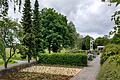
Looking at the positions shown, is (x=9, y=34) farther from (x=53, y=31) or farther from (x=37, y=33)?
(x=53, y=31)

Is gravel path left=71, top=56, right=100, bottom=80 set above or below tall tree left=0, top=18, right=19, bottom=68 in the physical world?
below

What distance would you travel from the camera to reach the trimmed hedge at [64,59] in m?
27.0

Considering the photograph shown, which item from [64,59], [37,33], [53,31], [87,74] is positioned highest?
[53,31]

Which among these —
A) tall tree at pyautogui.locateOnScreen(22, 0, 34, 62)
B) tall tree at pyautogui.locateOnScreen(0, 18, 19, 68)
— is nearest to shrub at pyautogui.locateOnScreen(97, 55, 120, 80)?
tall tree at pyautogui.locateOnScreen(0, 18, 19, 68)

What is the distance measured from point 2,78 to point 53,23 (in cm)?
2829

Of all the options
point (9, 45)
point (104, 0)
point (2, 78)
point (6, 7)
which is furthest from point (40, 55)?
point (104, 0)

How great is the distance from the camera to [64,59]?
91.1ft

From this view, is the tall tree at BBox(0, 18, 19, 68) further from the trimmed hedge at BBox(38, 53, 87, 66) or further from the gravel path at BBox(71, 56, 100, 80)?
the trimmed hedge at BBox(38, 53, 87, 66)

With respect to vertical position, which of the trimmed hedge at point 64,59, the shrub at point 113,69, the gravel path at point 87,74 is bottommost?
the gravel path at point 87,74

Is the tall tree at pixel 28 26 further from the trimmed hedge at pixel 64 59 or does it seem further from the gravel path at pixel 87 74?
the gravel path at pixel 87 74

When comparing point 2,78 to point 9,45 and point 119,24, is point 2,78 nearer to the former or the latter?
point 9,45

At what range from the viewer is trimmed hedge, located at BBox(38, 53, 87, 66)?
88.6 ft

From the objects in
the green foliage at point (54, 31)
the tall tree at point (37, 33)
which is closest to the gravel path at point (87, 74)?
the tall tree at point (37, 33)

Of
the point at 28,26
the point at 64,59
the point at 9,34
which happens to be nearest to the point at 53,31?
the point at 28,26
